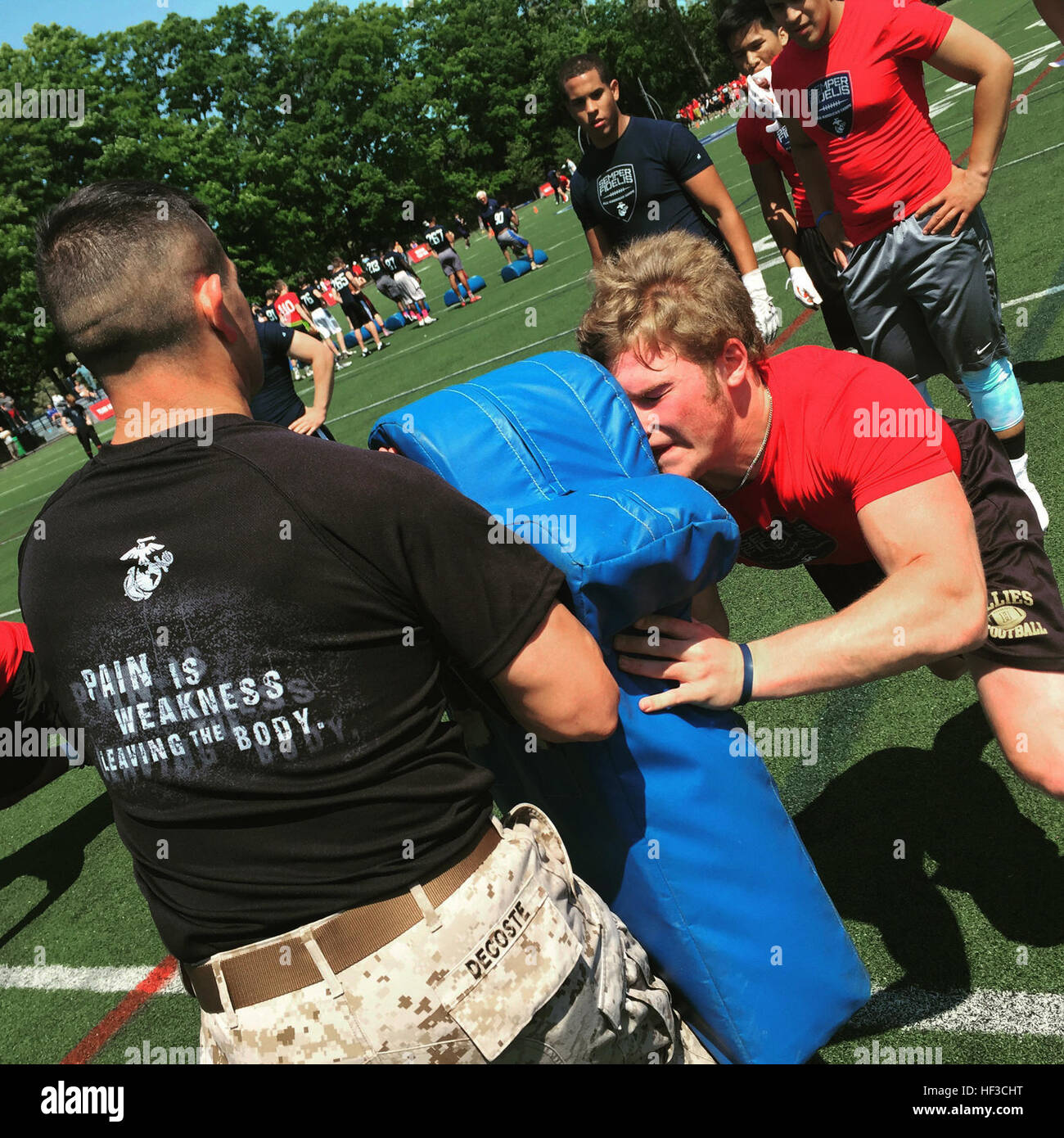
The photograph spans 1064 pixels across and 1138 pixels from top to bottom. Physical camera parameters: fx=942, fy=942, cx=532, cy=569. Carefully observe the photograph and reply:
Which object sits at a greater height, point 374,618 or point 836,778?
point 374,618

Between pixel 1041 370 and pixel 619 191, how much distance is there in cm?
297

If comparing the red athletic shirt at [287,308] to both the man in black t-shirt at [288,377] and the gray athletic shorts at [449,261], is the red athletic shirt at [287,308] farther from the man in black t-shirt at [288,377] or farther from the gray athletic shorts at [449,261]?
the man in black t-shirt at [288,377]

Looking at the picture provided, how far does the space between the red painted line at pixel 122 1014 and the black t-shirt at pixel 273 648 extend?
2.57 metres

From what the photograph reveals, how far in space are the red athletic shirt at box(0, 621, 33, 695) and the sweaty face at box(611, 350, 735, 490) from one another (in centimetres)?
341

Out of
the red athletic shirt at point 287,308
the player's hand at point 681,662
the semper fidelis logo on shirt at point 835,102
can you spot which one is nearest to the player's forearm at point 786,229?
the semper fidelis logo on shirt at point 835,102

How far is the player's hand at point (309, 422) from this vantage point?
6133mm

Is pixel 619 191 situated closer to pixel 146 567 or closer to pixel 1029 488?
pixel 1029 488

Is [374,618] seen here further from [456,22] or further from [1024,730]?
[456,22]

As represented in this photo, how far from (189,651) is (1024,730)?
205cm

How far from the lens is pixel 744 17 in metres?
5.80

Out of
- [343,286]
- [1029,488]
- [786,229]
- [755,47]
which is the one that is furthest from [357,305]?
[1029,488]

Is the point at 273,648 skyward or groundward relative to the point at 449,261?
groundward

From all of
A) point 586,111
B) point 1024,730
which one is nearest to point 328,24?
point 586,111

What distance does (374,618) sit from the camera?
1.61 metres
